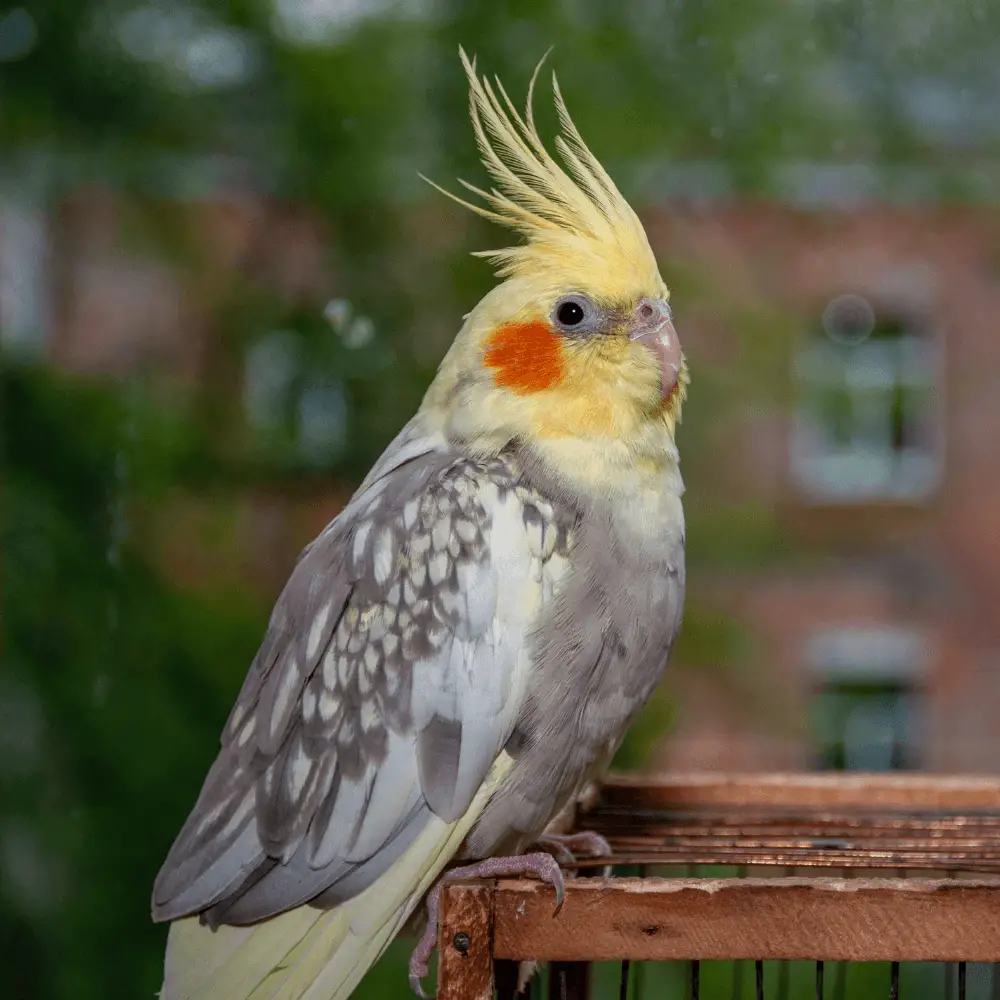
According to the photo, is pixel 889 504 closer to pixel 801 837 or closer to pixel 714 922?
pixel 801 837

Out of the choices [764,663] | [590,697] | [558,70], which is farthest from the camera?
[764,663]

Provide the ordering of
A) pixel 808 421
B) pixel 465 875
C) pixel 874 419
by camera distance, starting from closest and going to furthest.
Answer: pixel 465 875 < pixel 808 421 < pixel 874 419

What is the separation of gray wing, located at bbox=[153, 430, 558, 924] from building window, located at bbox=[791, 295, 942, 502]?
12.9 ft

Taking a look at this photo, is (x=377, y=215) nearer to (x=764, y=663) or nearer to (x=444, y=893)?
(x=764, y=663)

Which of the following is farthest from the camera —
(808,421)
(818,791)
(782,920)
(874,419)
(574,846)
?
(874,419)

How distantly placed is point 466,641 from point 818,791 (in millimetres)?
667

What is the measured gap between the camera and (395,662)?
4.38 feet

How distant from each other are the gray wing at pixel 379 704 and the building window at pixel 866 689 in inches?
165

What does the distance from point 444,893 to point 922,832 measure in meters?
0.70

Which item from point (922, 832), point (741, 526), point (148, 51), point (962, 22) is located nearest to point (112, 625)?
point (148, 51)

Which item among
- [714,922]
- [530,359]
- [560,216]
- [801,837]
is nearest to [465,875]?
[714,922]

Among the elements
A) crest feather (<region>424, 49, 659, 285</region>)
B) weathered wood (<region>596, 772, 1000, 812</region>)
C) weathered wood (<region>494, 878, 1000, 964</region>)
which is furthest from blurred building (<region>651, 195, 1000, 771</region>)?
weathered wood (<region>494, 878, 1000, 964</region>)

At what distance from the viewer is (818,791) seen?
1.70 metres

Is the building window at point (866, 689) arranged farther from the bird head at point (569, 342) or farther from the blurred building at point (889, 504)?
the bird head at point (569, 342)
